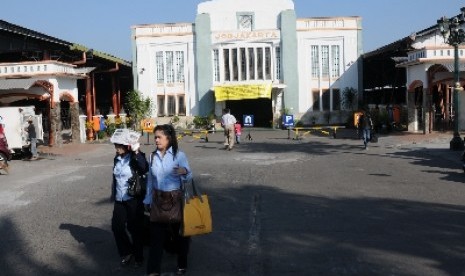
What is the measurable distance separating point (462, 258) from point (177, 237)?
10.4 ft

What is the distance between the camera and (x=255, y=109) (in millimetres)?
38281

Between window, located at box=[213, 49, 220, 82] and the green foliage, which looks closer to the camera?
the green foliage

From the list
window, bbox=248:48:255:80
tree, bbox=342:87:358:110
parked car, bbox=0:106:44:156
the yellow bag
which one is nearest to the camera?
the yellow bag

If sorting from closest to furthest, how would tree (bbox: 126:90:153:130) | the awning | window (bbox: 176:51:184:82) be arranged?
the awning < tree (bbox: 126:90:153:130) < window (bbox: 176:51:184:82)

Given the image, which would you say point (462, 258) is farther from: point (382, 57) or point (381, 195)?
point (382, 57)

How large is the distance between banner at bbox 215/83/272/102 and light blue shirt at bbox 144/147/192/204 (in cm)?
2921

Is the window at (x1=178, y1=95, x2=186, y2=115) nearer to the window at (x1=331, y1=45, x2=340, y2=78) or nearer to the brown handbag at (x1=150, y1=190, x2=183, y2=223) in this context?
the window at (x1=331, y1=45, x2=340, y2=78)

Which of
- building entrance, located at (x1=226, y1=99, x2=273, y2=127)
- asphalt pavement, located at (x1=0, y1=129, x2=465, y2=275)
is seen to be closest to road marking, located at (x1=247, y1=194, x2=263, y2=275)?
asphalt pavement, located at (x1=0, y1=129, x2=465, y2=275)

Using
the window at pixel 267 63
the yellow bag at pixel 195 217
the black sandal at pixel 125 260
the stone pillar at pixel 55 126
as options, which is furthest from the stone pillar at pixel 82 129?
the yellow bag at pixel 195 217

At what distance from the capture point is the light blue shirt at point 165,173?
17.8ft

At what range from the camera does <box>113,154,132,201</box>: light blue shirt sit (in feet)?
19.3

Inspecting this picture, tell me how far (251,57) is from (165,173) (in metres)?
30.7

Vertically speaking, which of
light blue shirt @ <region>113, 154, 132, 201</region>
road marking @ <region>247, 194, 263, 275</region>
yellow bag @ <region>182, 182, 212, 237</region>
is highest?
light blue shirt @ <region>113, 154, 132, 201</region>

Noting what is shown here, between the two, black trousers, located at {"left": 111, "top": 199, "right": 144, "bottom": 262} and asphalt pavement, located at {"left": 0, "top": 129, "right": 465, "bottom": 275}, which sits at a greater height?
black trousers, located at {"left": 111, "top": 199, "right": 144, "bottom": 262}
